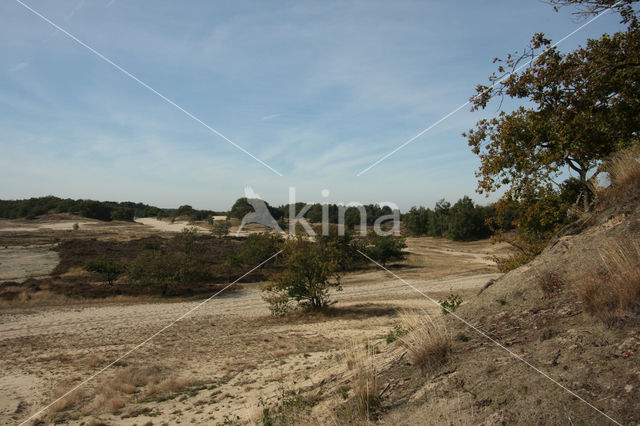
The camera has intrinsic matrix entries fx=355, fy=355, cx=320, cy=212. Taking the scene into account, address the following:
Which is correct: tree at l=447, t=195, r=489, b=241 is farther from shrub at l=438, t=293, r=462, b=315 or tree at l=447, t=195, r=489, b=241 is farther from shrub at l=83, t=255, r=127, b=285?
shrub at l=438, t=293, r=462, b=315

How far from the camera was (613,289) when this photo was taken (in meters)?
4.37

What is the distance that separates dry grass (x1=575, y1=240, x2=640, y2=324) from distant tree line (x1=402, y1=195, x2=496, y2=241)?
5955 centimetres

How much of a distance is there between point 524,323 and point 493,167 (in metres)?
6.03

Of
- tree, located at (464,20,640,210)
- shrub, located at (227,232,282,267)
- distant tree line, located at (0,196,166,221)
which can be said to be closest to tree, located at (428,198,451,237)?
shrub, located at (227,232,282,267)

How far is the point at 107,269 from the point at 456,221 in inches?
2263

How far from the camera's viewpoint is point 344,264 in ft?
121

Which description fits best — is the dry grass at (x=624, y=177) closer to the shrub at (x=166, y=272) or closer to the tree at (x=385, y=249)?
the shrub at (x=166, y=272)

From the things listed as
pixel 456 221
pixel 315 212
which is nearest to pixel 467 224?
pixel 456 221

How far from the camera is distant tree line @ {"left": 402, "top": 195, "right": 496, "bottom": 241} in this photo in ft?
217

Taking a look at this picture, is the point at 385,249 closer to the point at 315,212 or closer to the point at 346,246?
the point at 346,246

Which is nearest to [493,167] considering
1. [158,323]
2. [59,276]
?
[158,323]

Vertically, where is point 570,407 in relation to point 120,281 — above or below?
above

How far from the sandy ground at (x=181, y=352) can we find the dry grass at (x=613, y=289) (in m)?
4.14

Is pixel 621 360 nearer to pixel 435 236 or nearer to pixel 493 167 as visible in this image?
pixel 493 167
